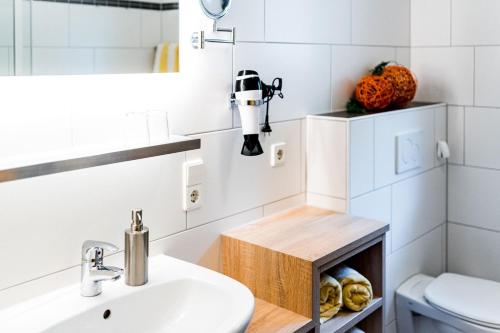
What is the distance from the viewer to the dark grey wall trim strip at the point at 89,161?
996mm

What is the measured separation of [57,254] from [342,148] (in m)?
0.98

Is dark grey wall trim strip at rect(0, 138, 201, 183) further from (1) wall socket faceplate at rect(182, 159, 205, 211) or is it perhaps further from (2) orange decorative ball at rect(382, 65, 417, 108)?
(2) orange decorative ball at rect(382, 65, 417, 108)

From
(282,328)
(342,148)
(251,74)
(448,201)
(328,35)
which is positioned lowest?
(282,328)

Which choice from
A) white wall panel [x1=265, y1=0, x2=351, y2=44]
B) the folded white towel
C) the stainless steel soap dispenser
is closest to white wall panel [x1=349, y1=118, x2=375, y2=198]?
white wall panel [x1=265, y1=0, x2=351, y2=44]

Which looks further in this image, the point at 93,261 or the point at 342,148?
the point at 342,148

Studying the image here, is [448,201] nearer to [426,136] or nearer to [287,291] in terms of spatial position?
[426,136]

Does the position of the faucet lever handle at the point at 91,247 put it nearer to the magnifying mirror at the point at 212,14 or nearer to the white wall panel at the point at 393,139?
the magnifying mirror at the point at 212,14

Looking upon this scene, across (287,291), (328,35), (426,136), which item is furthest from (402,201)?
(287,291)

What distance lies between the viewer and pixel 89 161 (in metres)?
1.12

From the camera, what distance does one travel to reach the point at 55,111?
1225mm

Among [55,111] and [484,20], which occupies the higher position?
[484,20]

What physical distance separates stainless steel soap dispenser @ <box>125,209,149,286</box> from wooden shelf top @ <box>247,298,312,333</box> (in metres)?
0.32

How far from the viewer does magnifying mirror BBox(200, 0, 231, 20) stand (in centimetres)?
149

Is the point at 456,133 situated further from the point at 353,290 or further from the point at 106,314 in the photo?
the point at 106,314
